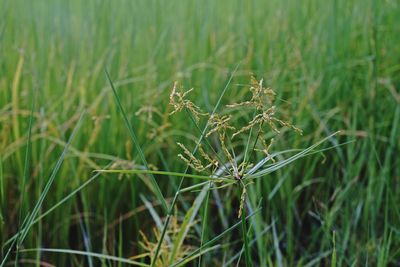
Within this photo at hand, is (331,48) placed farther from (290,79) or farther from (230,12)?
(230,12)

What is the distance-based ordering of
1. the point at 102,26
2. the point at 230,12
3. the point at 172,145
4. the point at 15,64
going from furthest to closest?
the point at 230,12 < the point at 102,26 < the point at 15,64 < the point at 172,145

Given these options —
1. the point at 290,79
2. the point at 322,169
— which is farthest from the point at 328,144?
the point at 290,79

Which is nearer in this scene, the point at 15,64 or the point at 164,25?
the point at 15,64

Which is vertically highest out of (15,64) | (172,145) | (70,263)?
(15,64)

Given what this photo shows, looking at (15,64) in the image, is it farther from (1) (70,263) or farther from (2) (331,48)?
(2) (331,48)

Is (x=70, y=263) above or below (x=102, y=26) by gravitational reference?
below

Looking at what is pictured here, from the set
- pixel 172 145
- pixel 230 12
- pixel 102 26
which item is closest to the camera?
pixel 172 145
